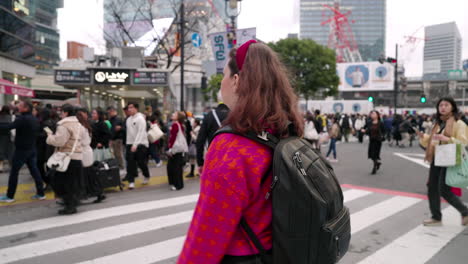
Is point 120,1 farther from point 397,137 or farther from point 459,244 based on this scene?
point 459,244

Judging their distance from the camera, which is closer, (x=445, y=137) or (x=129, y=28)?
(x=445, y=137)

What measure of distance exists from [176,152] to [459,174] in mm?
5408

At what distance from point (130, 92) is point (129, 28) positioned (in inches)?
419

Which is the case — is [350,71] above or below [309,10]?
below

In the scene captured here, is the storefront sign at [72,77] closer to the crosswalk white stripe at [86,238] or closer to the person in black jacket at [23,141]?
the person in black jacket at [23,141]

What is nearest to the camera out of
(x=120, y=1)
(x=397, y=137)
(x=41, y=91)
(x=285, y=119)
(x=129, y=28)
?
(x=285, y=119)

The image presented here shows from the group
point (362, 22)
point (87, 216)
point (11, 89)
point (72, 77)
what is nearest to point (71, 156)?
point (87, 216)

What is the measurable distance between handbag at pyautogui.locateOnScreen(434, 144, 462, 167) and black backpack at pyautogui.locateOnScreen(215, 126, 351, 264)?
434 centimetres

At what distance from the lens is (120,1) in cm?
2420

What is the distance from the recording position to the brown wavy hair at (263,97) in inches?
55.6

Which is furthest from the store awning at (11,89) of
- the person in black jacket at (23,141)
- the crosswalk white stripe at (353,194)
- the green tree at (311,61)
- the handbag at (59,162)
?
the green tree at (311,61)

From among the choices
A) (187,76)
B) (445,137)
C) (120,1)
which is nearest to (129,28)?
(120,1)

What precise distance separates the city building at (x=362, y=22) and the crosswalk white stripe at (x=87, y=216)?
16231 cm

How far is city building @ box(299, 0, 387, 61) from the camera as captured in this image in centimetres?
15900
